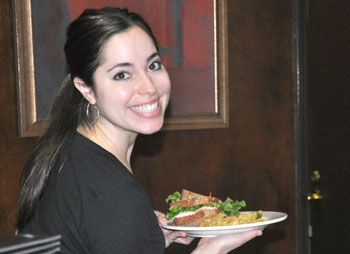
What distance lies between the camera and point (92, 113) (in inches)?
71.4

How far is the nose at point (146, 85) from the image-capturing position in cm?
171

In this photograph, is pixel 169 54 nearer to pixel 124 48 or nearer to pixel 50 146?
pixel 124 48

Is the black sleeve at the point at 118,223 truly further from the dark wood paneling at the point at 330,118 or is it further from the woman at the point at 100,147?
the dark wood paneling at the point at 330,118

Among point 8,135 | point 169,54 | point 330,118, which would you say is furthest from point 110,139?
point 330,118

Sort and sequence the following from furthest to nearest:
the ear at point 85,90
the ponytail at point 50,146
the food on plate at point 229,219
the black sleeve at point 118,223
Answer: the food on plate at point 229,219, the ear at point 85,90, the ponytail at point 50,146, the black sleeve at point 118,223

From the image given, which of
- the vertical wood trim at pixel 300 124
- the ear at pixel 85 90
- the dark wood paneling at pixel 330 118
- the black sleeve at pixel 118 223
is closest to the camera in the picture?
the black sleeve at pixel 118 223

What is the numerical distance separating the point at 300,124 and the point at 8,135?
1.86 m

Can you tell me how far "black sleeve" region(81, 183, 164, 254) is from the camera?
1.41 meters

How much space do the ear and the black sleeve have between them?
16.2 inches

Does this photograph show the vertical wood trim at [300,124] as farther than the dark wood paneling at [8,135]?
Yes

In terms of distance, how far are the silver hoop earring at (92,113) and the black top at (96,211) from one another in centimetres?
→ 22

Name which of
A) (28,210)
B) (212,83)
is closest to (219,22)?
(212,83)

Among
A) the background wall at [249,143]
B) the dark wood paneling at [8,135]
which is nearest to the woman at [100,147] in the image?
the dark wood paneling at [8,135]

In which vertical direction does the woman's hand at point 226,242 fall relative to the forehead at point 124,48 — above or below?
below
